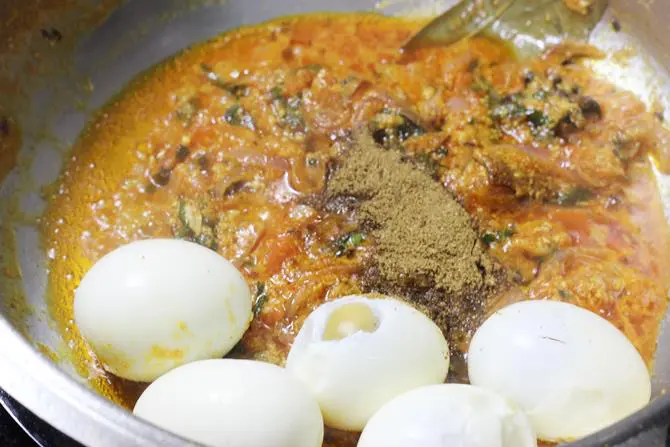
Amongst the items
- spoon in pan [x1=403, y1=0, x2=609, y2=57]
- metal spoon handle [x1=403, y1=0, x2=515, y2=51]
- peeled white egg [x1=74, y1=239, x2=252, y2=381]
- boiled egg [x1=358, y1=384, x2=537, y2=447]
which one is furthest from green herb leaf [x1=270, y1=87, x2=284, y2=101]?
boiled egg [x1=358, y1=384, x2=537, y2=447]

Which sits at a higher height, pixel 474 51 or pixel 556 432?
pixel 474 51

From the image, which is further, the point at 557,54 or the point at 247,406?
the point at 557,54

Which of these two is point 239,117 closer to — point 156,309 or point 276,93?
Result: point 276,93

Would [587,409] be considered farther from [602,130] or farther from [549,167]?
[602,130]

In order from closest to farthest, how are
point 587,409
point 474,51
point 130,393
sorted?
point 587,409, point 130,393, point 474,51

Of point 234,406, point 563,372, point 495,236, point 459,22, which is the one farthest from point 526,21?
point 234,406

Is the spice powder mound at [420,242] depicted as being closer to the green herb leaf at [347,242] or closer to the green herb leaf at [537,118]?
the green herb leaf at [347,242]

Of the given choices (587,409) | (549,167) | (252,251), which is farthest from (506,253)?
(252,251)
